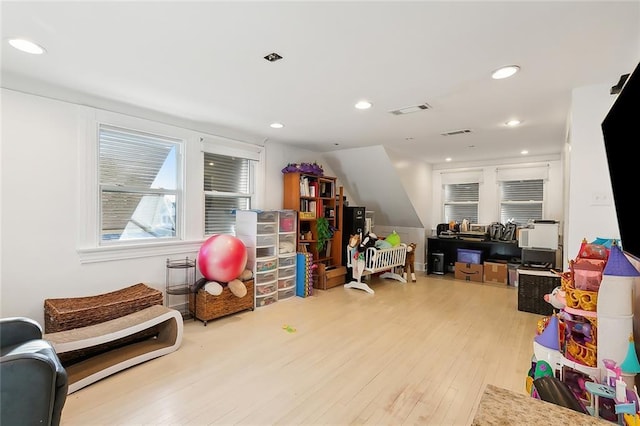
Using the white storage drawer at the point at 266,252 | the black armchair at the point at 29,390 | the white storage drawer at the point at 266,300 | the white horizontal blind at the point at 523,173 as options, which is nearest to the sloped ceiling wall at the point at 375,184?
the white horizontal blind at the point at 523,173

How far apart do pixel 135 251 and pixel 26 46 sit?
194cm

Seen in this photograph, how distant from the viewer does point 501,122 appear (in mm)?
3525

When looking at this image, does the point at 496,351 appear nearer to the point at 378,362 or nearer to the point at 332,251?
the point at 378,362

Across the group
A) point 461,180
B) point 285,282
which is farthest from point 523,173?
point 285,282

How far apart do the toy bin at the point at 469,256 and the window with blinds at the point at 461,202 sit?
82cm

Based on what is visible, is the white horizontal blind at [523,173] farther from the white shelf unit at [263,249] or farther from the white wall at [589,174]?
the white shelf unit at [263,249]

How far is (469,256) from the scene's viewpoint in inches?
229

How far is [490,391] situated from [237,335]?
2.55 metres

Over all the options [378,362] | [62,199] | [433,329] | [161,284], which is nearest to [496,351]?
[433,329]

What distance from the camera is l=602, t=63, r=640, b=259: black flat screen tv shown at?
109 cm

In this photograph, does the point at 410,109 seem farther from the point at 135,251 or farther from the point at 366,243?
the point at 135,251

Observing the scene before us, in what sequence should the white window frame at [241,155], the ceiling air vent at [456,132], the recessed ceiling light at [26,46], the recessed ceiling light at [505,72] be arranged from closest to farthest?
the recessed ceiling light at [26,46]
the recessed ceiling light at [505,72]
the white window frame at [241,155]
the ceiling air vent at [456,132]

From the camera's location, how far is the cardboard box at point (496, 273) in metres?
5.36

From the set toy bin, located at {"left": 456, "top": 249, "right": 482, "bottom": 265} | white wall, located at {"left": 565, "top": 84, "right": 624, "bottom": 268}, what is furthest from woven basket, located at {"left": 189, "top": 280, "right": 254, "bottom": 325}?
toy bin, located at {"left": 456, "top": 249, "right": 482, "bottom": 265}
